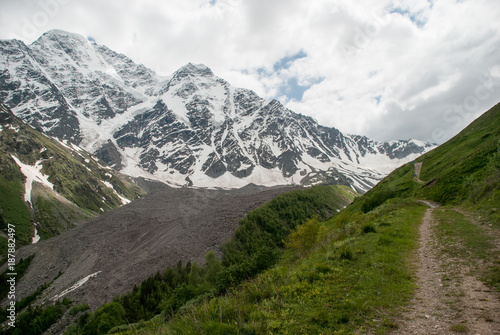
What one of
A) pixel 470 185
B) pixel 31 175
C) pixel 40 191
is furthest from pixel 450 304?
pixel 31 175

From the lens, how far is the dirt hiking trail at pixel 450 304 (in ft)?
20.7

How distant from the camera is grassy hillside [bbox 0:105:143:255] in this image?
113938mm

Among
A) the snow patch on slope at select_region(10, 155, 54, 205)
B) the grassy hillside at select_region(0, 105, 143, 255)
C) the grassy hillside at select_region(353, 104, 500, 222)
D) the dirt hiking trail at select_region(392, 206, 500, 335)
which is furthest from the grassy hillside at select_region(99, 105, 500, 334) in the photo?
the snow patch on slope at select_region(10, 155, 54, 205)

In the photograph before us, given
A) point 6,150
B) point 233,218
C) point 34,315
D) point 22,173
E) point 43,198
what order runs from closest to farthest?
point 34,315
point 233,218
point 43,198
point 22,173
point 6,150

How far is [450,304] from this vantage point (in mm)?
7480

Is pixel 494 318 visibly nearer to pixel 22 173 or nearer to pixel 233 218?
pixel 233 218

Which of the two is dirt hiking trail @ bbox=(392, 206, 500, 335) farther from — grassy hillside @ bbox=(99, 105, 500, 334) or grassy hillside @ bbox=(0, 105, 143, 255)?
grassy hillside @ bbox=(0, 105, 143, 255)

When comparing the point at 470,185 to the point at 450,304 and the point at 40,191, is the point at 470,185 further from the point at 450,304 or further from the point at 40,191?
the point at 40,191

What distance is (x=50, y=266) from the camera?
70062 millimetres

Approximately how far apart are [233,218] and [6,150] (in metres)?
171

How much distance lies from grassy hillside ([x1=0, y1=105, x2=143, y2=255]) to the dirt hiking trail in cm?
12614

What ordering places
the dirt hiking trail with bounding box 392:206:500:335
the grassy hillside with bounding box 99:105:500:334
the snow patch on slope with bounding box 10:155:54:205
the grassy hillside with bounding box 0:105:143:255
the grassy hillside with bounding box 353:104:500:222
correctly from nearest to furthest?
1. the dirt hiking trail with bounding box 392:206:500:335
2. the grassy hillside with bounding box 99:105:500:334
3. the grassy hillside with bounding box 353:104:500:222
4. the grassy hillside with bounding box 0:105:143:255
5. the snow patch on slope with bounding box 10:155:54:205

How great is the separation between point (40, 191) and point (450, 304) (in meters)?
182

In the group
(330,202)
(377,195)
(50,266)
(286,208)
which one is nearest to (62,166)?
(50,266)
